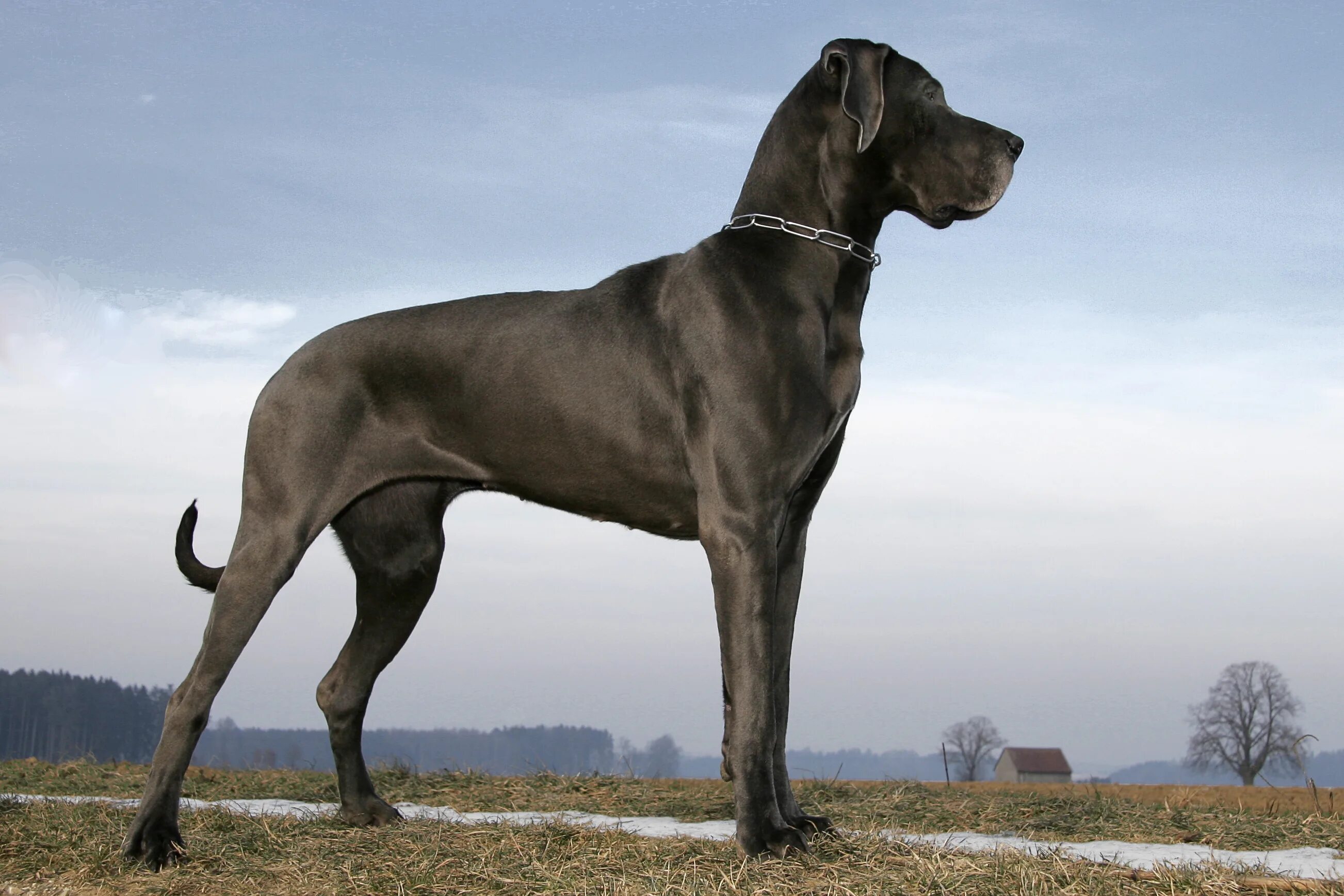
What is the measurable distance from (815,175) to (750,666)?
1.84m

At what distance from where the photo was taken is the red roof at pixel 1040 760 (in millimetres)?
35000

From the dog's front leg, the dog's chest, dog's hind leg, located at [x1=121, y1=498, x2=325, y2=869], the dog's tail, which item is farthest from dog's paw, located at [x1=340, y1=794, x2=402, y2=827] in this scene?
the dog's chest

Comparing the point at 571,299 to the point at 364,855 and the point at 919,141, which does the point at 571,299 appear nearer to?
the point at 919,141

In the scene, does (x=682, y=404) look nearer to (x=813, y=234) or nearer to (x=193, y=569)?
(x=813, y=234)

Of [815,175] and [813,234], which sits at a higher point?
[815,175]

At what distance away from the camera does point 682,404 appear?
4043mm

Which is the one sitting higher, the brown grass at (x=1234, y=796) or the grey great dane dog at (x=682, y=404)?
the grey great dane dog at (x=682, y=404)

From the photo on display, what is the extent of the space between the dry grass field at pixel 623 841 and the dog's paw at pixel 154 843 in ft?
0.19

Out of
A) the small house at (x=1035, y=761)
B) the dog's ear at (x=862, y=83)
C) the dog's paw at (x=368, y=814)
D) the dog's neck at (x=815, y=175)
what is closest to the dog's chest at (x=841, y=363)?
the dog's neck at (x=815, y=175)

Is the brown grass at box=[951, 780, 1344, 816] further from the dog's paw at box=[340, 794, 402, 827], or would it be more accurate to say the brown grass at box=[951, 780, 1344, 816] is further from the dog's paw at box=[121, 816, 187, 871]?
the dog's paw at box=[121, 816, 187, 871]

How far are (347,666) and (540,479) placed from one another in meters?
1.29

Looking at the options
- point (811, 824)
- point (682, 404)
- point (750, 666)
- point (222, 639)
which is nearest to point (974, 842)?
point (811, 824)

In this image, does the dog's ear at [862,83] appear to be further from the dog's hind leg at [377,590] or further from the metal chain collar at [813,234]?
the dog's hind leg at [377,590]

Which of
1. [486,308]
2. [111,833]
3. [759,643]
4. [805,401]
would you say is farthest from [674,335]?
[111,833]
